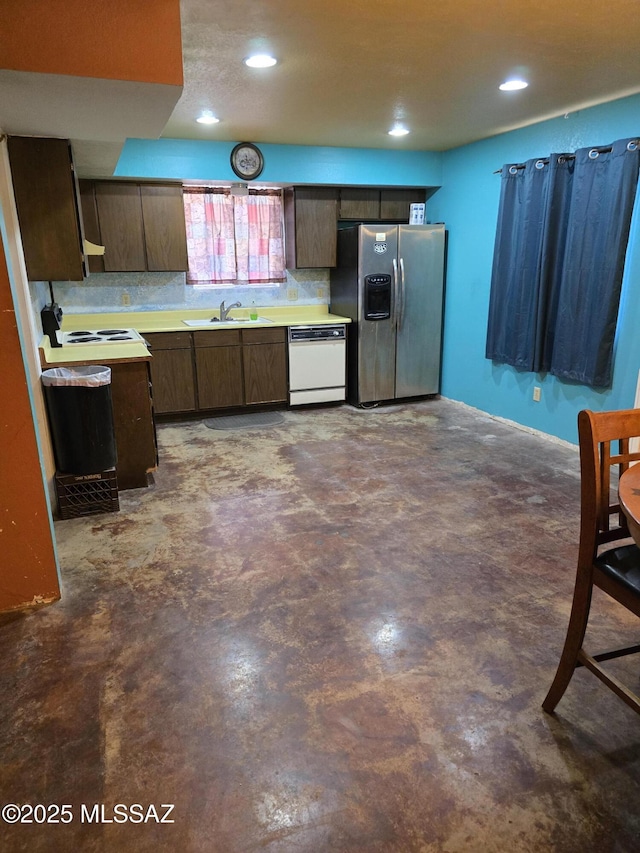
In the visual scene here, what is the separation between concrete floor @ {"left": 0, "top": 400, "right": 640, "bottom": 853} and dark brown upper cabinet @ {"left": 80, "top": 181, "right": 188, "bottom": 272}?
2530 mm

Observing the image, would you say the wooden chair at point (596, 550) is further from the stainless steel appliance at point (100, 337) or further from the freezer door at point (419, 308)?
the freezer door at point (419, 308)

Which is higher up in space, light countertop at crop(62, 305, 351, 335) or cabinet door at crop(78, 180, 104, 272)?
cabinet door at crop(78, 180, 104, 272)

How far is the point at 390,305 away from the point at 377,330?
0.91ft

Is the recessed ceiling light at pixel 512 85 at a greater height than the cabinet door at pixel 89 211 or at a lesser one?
greater

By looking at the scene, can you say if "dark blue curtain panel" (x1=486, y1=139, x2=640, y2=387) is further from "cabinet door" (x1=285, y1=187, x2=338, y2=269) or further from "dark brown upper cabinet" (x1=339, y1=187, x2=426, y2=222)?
"cabinet door" (x1=285, y1=187, x2=338, y2=269)

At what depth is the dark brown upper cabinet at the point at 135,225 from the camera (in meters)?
4.76

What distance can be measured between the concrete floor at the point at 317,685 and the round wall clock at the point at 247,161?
3097 millimetres

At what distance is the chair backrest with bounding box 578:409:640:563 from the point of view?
5.31ft

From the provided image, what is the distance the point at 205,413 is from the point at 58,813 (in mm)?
4074

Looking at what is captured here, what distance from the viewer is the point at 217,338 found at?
512 cm

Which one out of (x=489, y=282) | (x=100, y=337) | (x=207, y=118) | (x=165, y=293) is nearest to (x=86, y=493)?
(x=100, y=337)

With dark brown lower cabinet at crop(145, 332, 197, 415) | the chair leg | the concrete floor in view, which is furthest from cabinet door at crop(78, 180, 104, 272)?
the chair leg

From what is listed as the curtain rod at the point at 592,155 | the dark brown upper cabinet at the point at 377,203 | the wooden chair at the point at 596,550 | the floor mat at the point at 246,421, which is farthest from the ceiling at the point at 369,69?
the floor mat at the point at 246,421

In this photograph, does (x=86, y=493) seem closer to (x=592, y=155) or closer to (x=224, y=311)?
(x=224, y=311)
